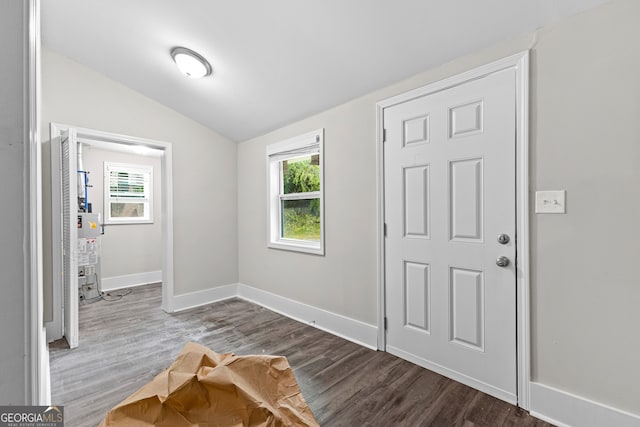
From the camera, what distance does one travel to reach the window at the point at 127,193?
451 cm

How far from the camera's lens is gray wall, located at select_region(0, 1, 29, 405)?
37 cm

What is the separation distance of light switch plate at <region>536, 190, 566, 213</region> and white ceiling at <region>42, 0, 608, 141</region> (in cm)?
98

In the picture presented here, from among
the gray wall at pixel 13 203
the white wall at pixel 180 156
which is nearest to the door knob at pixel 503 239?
the gray wall at pixel 13 203

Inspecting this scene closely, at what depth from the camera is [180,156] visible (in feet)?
11.4

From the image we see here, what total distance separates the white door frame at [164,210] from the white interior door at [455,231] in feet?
8.49

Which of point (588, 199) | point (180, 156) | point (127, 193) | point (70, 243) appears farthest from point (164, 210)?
point (588, 199)

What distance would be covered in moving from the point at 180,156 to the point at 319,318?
2.58 meters

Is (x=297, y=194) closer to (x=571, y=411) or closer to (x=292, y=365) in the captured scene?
(x=292, y=365)

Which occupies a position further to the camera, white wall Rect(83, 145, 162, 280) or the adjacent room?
white wall Rect(83, 145, 162, 280)

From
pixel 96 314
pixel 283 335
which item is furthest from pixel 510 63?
pixel 96 314

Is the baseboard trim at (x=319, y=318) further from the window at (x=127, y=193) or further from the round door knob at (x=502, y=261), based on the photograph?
the window at (x=127, y=193)

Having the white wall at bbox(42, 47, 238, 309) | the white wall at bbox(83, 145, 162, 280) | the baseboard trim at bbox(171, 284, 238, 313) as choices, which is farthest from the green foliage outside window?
the white wall at bbox(83, 145, 162, 280)

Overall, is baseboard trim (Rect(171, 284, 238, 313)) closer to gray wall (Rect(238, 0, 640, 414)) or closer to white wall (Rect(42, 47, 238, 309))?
white wall (Rect(42, 47, 238, 309))

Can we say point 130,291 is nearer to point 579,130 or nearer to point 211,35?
point 211,35
